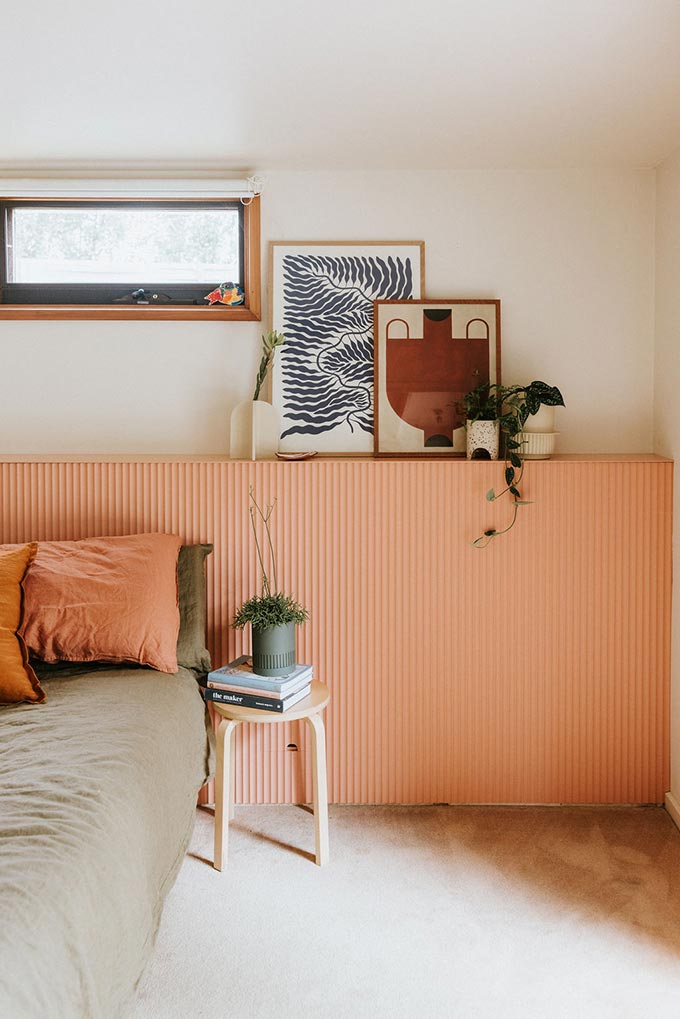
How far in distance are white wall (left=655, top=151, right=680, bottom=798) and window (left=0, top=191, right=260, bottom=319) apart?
5.04ft

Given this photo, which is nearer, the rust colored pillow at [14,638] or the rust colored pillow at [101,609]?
the rust colored pillow at [14,638]

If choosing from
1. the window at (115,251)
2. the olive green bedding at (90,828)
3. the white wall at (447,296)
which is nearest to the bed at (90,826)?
the olive green bedding at (90,828)

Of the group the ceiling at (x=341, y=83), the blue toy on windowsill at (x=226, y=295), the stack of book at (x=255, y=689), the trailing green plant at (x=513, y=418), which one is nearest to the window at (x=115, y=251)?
the blue toy on windowsill at (x=226, y=295)

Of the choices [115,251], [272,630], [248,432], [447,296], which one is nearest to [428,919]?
[272,630]

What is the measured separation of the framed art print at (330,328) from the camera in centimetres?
310

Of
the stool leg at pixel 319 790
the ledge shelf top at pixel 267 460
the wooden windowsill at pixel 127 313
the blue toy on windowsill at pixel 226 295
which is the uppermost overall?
the blue toy on windowsill at pixel 226 295

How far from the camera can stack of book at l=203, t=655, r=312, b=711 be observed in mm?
2510

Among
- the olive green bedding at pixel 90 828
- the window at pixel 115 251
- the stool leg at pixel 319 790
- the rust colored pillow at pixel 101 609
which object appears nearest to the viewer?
the olive green bedding at pixel 90 828

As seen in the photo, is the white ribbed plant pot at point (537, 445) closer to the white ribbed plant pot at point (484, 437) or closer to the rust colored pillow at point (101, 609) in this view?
the white ribbed plant pot at point (484, 437)

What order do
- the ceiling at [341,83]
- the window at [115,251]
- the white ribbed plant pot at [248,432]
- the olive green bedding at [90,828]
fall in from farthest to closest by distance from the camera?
the window at [115,251] < the white ribbed plant pot at [248,432] < the ceiling at [341,83] < the olive green bedding at [90,828]

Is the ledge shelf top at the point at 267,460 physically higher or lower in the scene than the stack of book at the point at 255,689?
higher

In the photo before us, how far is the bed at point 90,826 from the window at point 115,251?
4.86 feet

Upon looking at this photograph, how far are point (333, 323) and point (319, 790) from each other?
165cm

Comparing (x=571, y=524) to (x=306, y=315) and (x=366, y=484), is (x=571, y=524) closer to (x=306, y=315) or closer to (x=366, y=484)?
(x=366, y=484)
